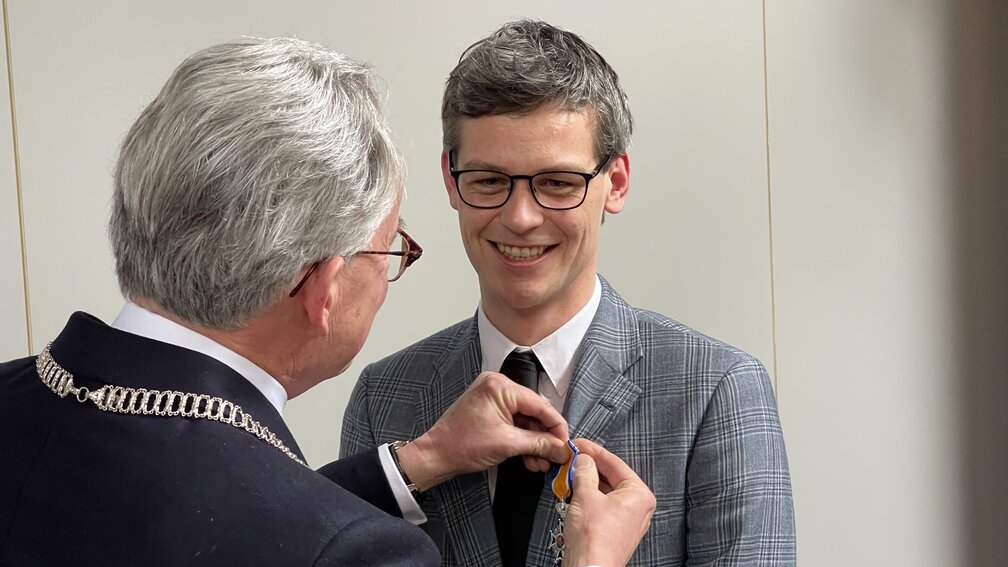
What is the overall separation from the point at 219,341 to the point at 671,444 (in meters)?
0.67

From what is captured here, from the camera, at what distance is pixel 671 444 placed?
1.53 m

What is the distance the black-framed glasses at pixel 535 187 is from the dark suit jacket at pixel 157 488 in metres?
0.54

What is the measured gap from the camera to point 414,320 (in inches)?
103

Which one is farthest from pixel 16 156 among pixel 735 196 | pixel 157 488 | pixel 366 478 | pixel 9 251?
pixel 735 196

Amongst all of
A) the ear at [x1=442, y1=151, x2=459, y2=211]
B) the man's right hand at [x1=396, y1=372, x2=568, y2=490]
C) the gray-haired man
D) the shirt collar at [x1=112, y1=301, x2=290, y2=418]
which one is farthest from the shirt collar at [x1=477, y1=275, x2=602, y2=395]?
the shirt collar at [x1=112, y1=301, x2=290, y2=418]

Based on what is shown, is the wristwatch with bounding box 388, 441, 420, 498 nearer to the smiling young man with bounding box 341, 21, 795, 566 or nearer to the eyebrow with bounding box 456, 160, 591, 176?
the smiling young man with bounding box 341, 21, 795, 566

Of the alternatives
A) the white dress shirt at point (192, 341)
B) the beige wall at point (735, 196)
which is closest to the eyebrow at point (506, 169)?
the white dress shirt at point (192, 341)

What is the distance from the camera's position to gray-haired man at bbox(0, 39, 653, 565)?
3.48 feet

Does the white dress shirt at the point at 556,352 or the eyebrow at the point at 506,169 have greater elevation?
the eyebrow at the point at 506,169

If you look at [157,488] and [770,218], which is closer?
[157,488]

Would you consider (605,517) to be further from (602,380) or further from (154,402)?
(154,402)

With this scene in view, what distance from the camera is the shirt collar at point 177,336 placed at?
46.5 inches

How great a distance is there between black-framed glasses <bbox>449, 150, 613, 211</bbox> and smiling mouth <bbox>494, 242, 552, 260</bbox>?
6 cm

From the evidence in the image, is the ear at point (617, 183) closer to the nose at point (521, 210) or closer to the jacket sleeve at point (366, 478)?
the nose at point (521, 210)
